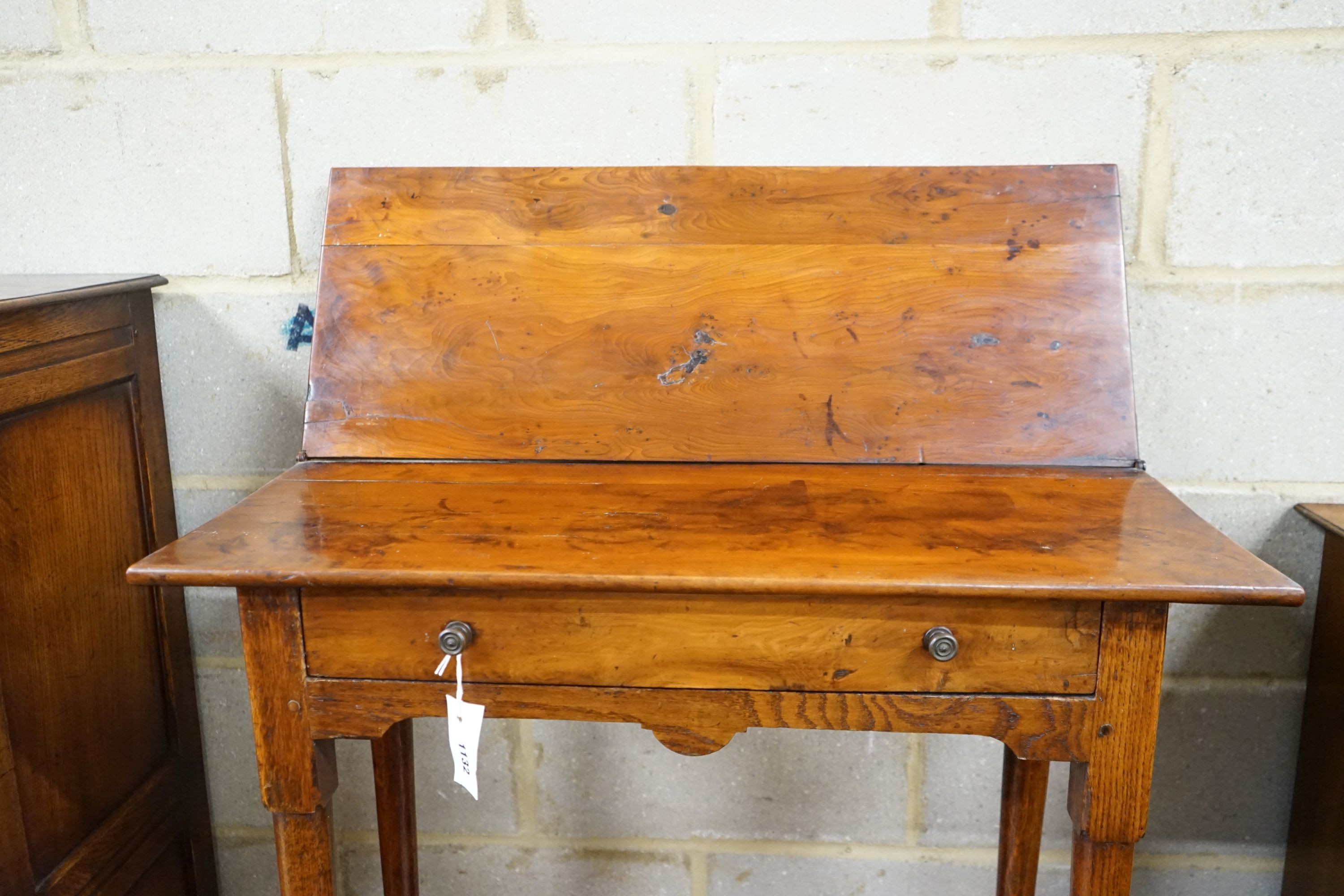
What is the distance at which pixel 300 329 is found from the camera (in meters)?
1.32

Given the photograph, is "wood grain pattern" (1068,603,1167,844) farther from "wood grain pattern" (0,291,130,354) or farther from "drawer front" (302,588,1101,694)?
"wood grain pattern" (0,291,130,354)

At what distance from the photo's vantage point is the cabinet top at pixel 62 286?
106cm

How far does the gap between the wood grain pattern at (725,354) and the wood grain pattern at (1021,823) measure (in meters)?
0.39

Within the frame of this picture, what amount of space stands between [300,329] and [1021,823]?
3.59 ft

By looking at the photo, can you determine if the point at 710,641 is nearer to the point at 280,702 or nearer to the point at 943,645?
the point at 943,645

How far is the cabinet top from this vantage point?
1.06 meters

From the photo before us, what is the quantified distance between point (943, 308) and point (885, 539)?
364 millimetres

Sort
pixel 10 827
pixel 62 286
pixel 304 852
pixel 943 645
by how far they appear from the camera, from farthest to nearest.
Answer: pixel 62 286 < pixel 10 827 < pixel 304 852 < pixel 943 645

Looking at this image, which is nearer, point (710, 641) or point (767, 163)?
point (710, 641)

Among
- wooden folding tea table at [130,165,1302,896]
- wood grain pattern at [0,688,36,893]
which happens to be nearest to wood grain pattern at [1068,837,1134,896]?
wooden folding tea table at [130,165,1302,896]

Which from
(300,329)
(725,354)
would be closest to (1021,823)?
(725,354)

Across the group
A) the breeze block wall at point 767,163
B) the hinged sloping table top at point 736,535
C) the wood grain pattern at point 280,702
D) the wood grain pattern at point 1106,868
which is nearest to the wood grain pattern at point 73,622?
the breeze block wall at point 767,163

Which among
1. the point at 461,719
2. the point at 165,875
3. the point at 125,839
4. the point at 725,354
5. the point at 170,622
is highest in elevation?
the point at 725,354

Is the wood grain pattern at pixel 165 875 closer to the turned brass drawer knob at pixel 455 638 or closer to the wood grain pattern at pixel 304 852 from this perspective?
the wood grain pattern at pixel 304 852
